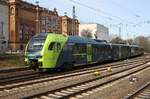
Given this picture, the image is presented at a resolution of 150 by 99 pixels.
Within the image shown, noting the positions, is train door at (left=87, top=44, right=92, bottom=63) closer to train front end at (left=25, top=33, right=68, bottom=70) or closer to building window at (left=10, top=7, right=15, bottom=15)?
train front end at (left=25, top=33, right=68, bottom=70)

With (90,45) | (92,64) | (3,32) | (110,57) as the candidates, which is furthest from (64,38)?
(3,32)

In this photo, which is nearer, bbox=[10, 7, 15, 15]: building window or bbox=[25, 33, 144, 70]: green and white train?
bbox=[25, 33, 144, 70]: green and white train

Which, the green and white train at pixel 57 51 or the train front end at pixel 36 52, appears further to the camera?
the green and white train at pixel 57 51

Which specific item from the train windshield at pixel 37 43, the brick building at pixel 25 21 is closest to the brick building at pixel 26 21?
the brick building at pixel 25 21

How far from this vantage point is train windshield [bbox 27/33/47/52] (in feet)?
86.7

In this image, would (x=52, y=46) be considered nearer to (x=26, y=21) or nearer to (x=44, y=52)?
(x=44, y=52)

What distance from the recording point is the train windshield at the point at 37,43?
86.7 feet

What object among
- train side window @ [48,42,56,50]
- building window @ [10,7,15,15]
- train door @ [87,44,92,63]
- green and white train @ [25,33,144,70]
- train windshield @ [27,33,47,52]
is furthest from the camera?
building window @ [10,7,15,15]

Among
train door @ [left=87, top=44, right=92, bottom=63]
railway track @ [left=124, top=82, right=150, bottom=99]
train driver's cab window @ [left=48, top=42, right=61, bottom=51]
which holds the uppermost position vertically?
train driver's cab window @ [left=48, top=42, right=61, bottom=51]

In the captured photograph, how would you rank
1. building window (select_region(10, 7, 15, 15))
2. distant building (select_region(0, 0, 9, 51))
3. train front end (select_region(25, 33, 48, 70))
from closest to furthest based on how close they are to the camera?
train front end (select_region(25, 33, 48, 70)) < distant building (select_region(0, 0, 9, 51)) < building window (select_region(10, 7, 15, 15))

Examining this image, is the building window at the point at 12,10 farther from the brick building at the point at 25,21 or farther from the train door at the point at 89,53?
the train door at the point at 89,53

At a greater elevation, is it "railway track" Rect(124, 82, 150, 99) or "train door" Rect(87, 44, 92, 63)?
"train door" Rect(87, 44, 92, 63)

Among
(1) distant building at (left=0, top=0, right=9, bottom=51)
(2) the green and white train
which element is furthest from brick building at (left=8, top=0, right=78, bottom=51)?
(2) the green and white train

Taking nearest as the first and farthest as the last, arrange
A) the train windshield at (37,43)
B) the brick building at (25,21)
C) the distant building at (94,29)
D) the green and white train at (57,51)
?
the green and white train at (57,51) → the train windshield at (37,43) → the brick building at (25,21) → the distant building at (94,29)
